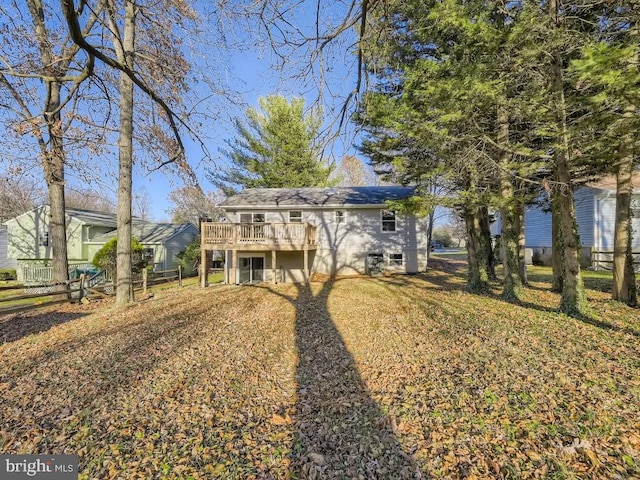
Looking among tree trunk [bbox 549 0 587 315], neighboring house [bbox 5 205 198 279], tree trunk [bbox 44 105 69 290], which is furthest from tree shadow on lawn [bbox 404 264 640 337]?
neighboring house [bbox 5 205 198 279]

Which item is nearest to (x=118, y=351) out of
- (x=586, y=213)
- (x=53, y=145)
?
(x=53, y=145)

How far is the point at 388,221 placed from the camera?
53.3 feet

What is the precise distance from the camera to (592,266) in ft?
51.9

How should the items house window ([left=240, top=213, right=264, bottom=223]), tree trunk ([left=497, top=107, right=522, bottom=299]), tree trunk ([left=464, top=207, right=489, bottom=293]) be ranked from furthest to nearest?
house window ([left=240, top=213, right=264, bottom=223]) → tree trunk ([left=464, top=207, right=489, bottom=293]) → tree trunk ([left=497, top=107, right=522, bottom=299])

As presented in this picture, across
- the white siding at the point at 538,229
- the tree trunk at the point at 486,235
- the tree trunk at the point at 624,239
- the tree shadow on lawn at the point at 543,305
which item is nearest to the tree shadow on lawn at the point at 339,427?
the tree shadow on lawn at the point at 543,305

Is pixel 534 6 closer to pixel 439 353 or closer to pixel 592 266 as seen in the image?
pixel 439 353

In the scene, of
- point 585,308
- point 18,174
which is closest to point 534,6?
point 585,308

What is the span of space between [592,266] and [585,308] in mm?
12279

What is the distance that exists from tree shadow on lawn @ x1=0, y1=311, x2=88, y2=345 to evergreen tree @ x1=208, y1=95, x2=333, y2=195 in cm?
1611

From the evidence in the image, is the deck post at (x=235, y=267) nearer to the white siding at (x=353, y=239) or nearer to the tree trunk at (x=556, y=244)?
the white siding at (x=353, y=239)

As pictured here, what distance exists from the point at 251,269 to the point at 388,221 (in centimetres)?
779

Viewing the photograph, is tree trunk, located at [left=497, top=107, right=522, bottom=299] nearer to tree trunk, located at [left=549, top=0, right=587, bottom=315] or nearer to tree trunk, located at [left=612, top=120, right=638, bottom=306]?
tree trunk, located at [left=549, top=0, right=587, bottom=315]

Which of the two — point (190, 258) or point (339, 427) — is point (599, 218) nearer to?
point (339, 427)

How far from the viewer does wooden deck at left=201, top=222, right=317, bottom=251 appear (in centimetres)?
1382
